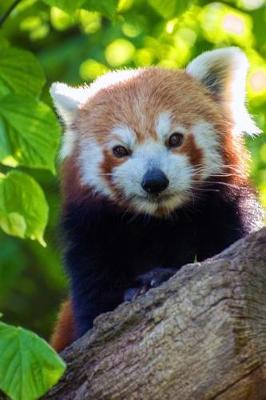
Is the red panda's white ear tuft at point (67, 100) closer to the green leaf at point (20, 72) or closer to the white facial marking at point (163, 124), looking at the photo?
the white facial marking at point (163, 124)

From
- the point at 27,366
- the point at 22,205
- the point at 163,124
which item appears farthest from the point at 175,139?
the point at 27,366

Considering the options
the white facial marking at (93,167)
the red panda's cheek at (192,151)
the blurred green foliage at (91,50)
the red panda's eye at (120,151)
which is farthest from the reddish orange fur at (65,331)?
the blurred green foliage at (91,50)

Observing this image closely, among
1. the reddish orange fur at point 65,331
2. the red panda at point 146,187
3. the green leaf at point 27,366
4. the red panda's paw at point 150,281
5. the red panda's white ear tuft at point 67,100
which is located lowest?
the reddish orange fur at point 65,331

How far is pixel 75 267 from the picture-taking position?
449cm

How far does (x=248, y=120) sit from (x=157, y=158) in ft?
2.00

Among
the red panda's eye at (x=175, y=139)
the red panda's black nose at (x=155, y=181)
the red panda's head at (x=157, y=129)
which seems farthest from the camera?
the red panda's eye at (x=175, y=139)

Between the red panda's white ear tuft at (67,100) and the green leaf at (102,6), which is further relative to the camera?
the red panda's white ear tuft at (67,100)

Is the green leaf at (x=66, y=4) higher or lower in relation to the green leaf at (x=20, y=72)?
higher

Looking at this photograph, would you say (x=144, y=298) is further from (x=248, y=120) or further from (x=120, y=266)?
(x=248, y=120)

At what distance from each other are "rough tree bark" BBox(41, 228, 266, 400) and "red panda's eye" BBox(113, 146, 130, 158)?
4.36ft

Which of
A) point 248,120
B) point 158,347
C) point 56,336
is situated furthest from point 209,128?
point 158,347

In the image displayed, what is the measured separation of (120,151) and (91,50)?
109 inches

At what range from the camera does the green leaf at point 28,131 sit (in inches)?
131

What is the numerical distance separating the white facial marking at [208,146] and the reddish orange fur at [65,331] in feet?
3.07
